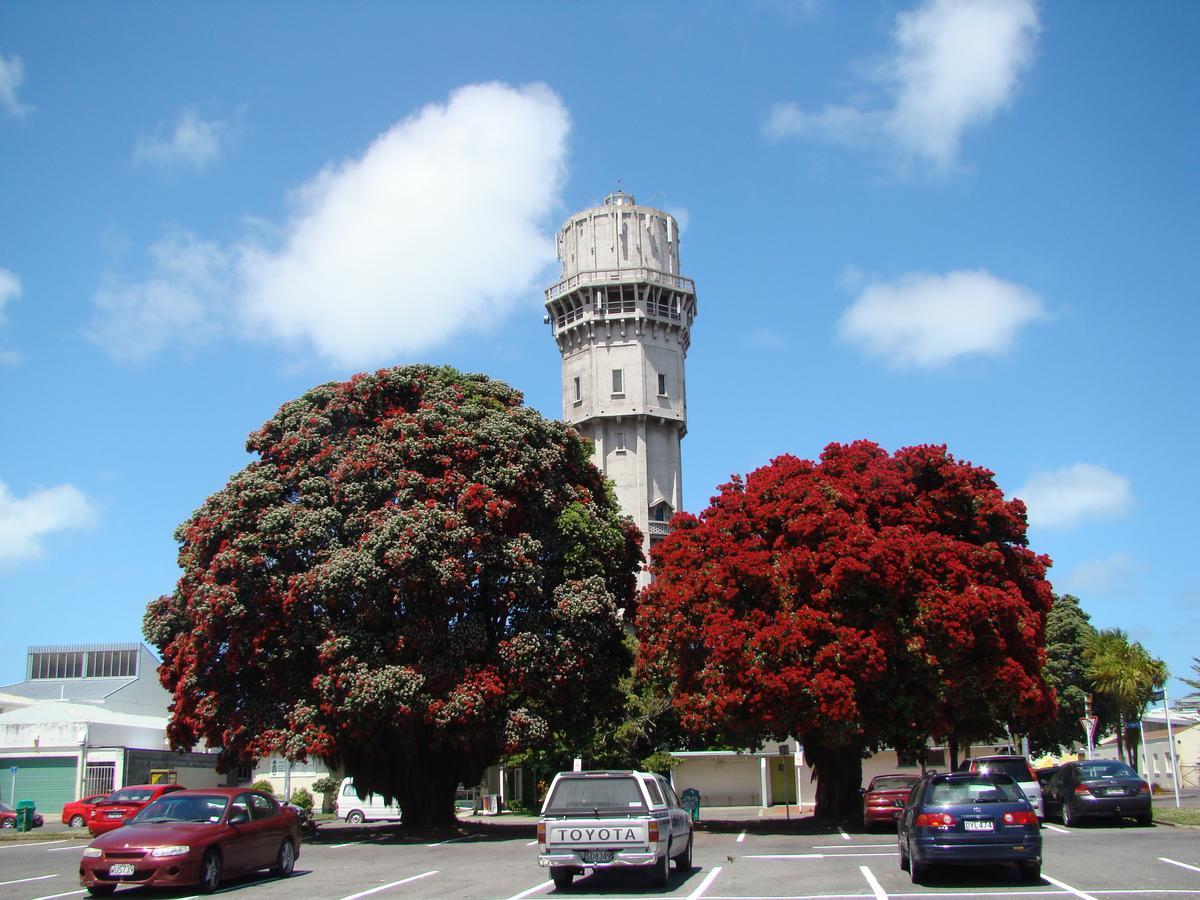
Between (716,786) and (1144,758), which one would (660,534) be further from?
(1144,758)

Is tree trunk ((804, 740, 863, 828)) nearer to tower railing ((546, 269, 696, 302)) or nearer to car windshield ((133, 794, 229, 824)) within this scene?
car windshield ((133, 794, 229, 824))

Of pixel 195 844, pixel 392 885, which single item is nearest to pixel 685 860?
pixel 392 885

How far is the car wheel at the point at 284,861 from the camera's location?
18469 millimetres

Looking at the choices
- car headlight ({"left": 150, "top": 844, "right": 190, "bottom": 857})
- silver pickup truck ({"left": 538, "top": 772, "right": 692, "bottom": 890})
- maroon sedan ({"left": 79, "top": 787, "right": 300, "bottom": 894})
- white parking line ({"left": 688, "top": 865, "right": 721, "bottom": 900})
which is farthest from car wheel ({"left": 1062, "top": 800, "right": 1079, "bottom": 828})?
car headlight ({"left": 150, "top": 844, "right": 190, "bottom": 857})

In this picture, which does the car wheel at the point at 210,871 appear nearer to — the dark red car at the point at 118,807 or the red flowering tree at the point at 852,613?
the dark red car at the point at 118,807

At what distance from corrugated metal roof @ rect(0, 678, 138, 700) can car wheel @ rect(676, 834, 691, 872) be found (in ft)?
172

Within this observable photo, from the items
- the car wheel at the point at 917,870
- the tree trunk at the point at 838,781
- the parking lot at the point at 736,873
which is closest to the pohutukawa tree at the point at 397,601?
the parking lot at the point at 736,873

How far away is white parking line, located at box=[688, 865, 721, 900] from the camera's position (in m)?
14.7

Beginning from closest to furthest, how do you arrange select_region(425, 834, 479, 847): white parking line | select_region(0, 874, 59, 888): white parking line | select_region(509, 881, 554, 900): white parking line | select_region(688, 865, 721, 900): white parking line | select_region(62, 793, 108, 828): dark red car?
select_region(688, 865, 721, 900): white parking line, select_region(509, 881, 554, 900): white parking line, select_region(0, 874, 59, 888): white parking line, select_region(425, 834, 479, 847): white parking line, select_region(62, 793, 108, 828): dark red car

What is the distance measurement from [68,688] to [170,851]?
57801 millimetres

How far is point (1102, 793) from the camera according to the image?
25.3 meters

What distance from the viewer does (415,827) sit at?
30875mm

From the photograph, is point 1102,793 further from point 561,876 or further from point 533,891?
point 533,891

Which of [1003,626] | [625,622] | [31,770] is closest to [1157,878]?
[1003,626]
